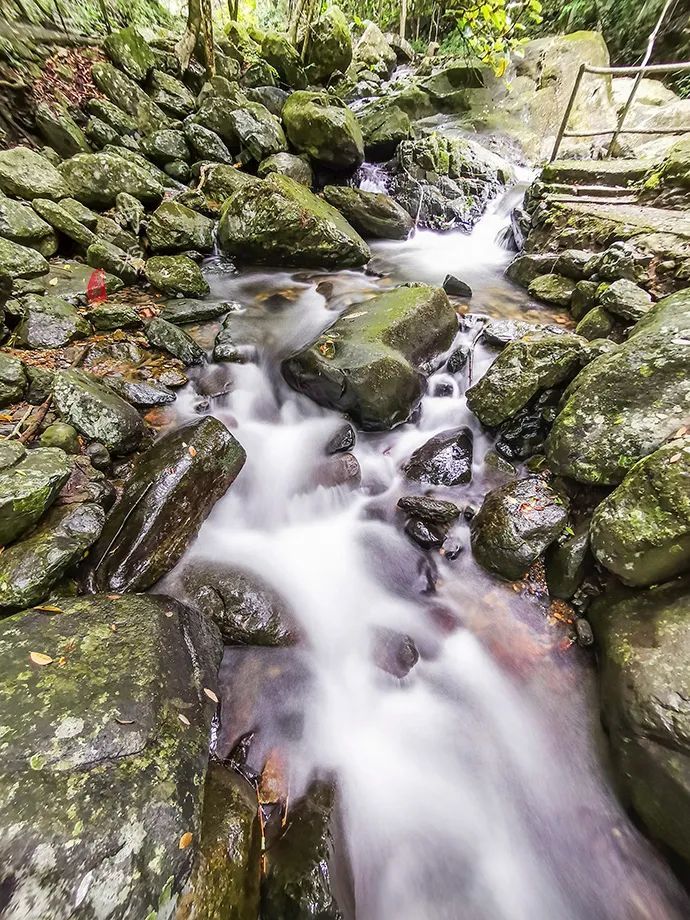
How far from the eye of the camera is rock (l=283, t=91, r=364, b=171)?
8.64 metres

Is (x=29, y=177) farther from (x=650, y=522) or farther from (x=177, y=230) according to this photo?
(x=650, y=522)

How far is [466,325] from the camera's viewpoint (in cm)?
568

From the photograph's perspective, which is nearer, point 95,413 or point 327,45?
point 95,413

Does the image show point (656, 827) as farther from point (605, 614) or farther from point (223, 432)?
point (223, 432)

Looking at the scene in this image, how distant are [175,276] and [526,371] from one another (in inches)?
188

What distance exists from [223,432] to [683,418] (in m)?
3.61

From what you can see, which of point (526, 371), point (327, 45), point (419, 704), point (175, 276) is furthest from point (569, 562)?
point (327, 45)

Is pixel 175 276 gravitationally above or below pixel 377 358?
above

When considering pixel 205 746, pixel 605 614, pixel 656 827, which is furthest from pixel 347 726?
pixel 605 614

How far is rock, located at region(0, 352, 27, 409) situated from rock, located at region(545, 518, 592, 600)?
4.57 meters

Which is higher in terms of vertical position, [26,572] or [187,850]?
[26,572]

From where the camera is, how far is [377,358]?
165 inches

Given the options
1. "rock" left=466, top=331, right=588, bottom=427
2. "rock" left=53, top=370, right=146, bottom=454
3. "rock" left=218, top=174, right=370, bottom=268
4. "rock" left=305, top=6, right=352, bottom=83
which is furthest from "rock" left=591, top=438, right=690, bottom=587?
"rock" left=305, top=6, right=352, bottom=83

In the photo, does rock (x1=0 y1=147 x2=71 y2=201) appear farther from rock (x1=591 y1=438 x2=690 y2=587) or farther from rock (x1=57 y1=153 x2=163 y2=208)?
rock (x1=591 y1=438 x2=690 y2=587)
